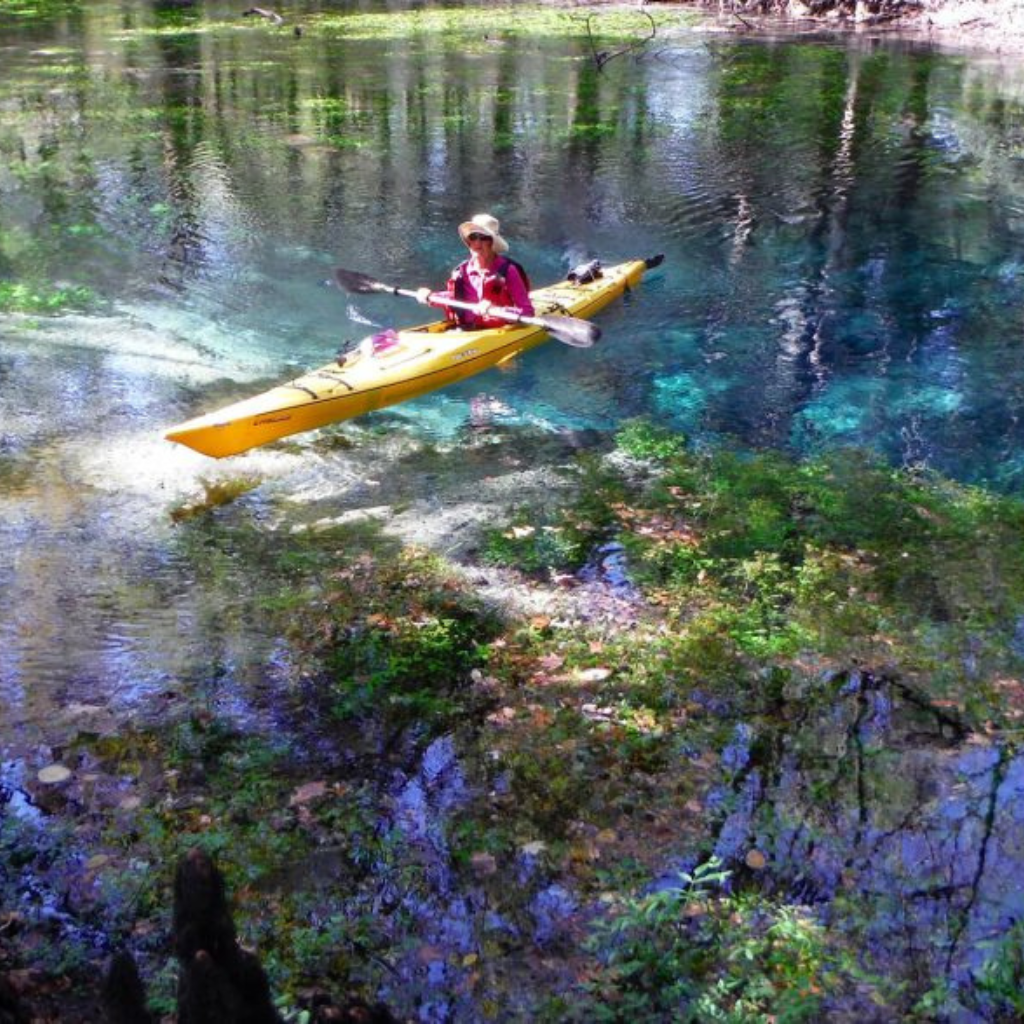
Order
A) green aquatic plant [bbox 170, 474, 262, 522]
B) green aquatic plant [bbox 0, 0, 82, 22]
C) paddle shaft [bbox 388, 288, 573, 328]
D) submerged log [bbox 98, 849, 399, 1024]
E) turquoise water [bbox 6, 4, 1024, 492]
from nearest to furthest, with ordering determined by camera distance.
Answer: submerged log [bbox 98, 849, 399, 1024], green aquatic plant [bbox 170, 474, 262, 522], paddle shaft [bbox 388, 288, 573, 328], turquoise water [bbox 6, 4, 1024, 492], green aquatic plant [bbox 0, 0, 82, 22]

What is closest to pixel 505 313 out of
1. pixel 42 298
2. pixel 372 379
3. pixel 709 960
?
pixel 372 379

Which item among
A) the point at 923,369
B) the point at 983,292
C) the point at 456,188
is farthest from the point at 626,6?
the point at 923,369

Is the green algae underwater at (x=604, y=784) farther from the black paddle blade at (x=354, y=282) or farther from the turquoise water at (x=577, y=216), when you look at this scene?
the black paddle blade at (x=354, y=282)

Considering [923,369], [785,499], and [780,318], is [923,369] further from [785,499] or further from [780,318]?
[785,499]

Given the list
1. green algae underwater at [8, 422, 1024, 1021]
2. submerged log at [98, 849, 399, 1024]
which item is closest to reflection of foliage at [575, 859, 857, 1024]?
green algae underwater at [8, 422, 1024, 1021]

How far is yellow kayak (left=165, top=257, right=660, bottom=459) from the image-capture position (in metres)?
7.41

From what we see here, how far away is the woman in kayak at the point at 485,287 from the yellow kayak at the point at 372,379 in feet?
0.44

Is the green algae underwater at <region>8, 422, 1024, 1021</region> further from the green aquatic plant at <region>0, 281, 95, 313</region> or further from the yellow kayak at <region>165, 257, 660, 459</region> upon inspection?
the green aquatic plant at <region>0, 281, 95, 313</region>

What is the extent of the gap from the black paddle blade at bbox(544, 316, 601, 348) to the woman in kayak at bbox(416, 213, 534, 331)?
152 mm

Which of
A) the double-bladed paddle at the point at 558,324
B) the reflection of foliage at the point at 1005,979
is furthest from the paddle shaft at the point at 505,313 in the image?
the reflection of foliage at the point at 1005,979

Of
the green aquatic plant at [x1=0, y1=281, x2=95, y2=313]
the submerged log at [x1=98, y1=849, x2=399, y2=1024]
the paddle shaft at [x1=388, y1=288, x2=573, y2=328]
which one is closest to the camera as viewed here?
the submerged log at [x1=98, y1=849, x2=399, y2=1024]

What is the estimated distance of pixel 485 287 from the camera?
9250 mm

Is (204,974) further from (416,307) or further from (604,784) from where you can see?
(416,307)

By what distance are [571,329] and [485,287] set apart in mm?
796
